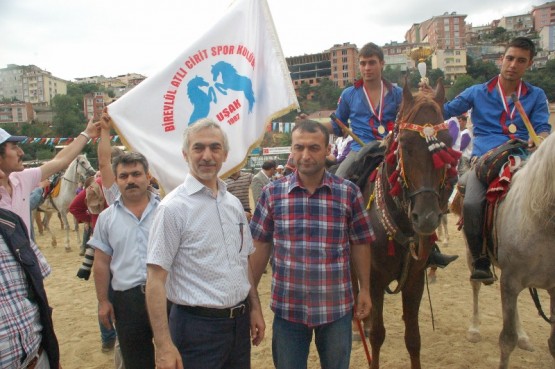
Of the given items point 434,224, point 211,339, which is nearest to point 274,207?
point 211,339

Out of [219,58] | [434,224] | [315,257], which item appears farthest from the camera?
[219,58]

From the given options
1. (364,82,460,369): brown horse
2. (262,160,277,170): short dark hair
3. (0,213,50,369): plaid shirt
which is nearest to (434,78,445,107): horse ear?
(364,82,460,369): brown horse

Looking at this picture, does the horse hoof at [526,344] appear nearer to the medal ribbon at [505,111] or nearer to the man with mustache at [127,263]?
the medal ribbon at [505,111]

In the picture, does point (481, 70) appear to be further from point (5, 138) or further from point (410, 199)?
point (5, 138)

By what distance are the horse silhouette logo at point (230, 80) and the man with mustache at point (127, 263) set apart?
3.89 feet

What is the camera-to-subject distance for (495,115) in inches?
172

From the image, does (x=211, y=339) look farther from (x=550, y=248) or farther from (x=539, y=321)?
(x=539, y=321)

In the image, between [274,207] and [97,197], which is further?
[97,197]

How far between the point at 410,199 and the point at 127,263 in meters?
2.18

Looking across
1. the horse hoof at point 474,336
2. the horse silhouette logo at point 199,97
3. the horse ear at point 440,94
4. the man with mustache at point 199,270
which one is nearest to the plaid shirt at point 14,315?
the man with mustache at point 199,270

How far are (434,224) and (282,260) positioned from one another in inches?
42.8

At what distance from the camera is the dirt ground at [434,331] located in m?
4.61

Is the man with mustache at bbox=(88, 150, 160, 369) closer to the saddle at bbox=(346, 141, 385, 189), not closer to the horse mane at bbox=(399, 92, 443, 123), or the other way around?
the saddle at bbox=(346, 141, 385, 189)

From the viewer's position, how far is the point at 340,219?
2576 mm
